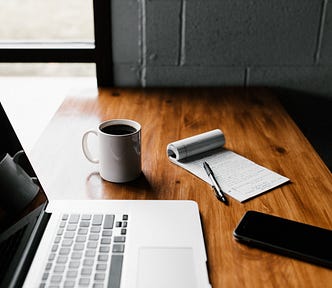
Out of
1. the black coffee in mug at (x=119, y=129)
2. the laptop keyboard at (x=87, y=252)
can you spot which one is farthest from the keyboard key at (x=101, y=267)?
the black coffee in mug at (x=119, y=129)

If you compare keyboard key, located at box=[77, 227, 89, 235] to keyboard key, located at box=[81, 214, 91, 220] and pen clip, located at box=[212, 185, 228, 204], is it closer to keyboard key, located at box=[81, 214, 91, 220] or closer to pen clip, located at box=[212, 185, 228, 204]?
keyboard key, located at box=[81, 214, 91, 220]

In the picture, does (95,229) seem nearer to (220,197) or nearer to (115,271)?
(115,271)

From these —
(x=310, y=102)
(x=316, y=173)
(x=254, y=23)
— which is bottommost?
(x=310, y=102)

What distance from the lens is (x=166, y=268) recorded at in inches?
27.6

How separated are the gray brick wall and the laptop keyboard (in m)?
0.85

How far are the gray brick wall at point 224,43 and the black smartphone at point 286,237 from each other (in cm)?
85

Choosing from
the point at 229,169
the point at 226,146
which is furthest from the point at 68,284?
the point at 226,146

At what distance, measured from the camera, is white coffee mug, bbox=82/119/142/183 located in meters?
0.91

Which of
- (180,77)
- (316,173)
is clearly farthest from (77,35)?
(316,173)

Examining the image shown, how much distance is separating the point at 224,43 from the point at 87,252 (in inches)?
39.8

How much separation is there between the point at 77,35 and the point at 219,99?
555 millimetres

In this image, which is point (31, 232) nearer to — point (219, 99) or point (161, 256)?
point (161, 256)

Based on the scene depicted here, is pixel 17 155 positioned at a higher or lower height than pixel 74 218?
higher

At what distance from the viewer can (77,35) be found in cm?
162
